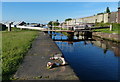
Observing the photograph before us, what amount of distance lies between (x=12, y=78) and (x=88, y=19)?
2811 inches

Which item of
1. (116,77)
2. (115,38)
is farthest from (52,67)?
(115,38)

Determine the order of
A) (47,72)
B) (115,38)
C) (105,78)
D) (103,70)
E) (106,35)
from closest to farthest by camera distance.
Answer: (47,72), (105,78), (103,70), (115,38), (106,35)

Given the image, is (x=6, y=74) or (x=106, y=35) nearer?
(x=6, y=74)

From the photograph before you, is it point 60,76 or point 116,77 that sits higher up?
point 60,76

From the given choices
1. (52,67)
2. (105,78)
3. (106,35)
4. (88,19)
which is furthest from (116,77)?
(88,19)

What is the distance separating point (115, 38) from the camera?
2133 centimetres

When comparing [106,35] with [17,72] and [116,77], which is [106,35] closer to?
[116,77]

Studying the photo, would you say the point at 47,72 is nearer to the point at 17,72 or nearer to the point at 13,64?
the point at 17,72

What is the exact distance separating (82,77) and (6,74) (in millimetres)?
3910

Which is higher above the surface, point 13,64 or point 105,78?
point 13,64

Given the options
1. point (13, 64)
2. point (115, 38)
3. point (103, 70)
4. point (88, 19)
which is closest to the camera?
point (13, 64)

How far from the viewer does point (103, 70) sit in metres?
8.41

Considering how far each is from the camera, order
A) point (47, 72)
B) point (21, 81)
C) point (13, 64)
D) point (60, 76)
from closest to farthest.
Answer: point (21, 81), point (60, 76), point (47, 72), point (13, 64)

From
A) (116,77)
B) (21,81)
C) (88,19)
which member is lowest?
(116,77)
